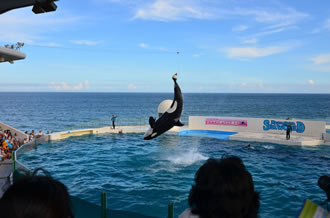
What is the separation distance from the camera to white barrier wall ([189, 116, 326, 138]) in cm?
1853

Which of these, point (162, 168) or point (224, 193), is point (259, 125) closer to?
point (162, 168)

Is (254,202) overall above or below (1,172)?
above

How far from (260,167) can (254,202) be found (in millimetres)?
11914

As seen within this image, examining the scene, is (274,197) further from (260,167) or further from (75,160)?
(75,160)

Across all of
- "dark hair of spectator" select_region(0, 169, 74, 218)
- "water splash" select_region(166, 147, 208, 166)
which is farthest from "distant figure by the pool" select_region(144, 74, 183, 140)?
"dark hair of spectator" select_region(0, 169, 74, 218)

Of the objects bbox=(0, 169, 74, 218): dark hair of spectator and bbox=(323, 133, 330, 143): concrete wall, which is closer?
bbox=(0, 169, 74, 218): dark hair of spectator

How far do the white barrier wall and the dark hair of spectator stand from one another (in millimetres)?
20108

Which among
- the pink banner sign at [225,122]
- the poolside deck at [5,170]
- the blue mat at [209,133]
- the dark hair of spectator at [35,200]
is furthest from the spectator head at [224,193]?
the pink banner sign at [225,122]

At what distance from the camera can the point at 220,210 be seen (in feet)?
4.79

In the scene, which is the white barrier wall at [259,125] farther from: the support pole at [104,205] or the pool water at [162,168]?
the support pole at [104,205]

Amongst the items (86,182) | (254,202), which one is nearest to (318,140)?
(86,182)

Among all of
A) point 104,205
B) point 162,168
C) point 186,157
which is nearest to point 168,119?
point 162,168

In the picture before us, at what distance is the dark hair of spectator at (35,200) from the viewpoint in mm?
1012

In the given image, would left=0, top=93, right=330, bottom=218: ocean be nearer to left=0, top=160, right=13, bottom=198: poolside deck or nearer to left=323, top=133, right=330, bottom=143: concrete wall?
left=323, top=133, right=330, bottom=143: concrete wall
